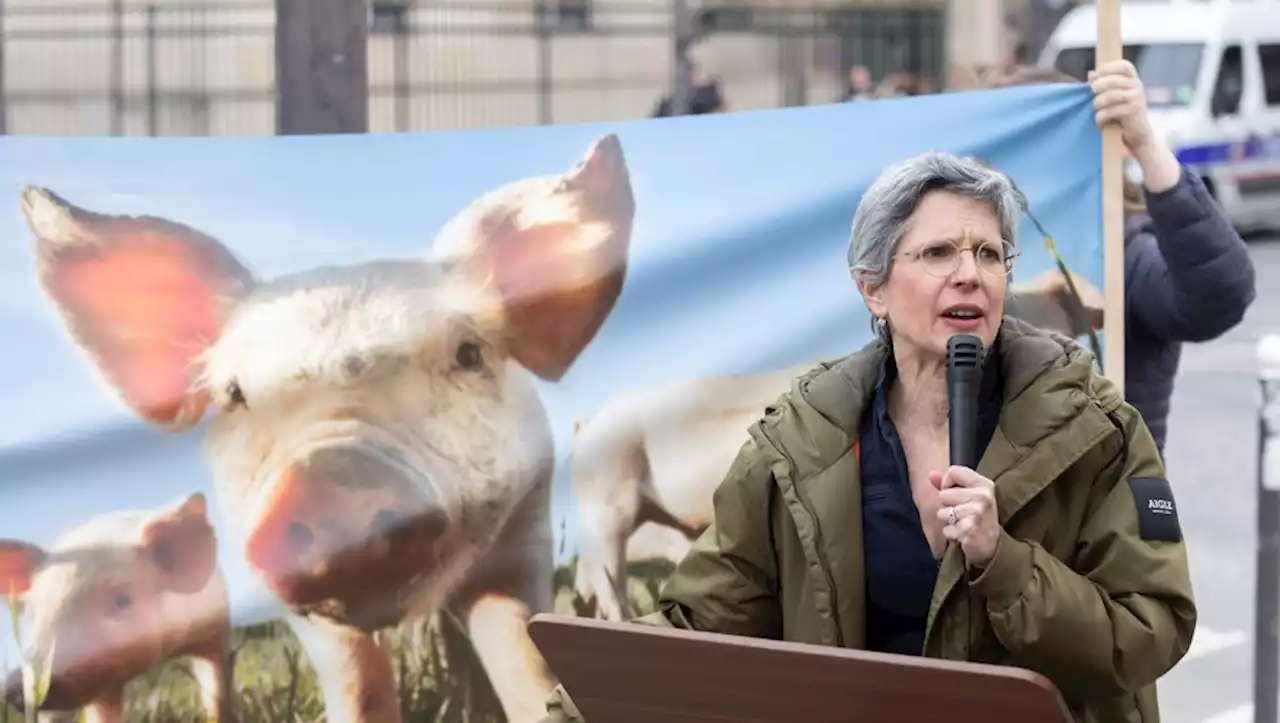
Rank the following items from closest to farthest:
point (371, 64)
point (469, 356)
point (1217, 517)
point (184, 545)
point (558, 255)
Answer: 1. point (184, 545)
2. point (469, 356)
3. point (558, 255)
4. point (1217, 517)
5. point (371, 64)

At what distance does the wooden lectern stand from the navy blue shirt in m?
0.38

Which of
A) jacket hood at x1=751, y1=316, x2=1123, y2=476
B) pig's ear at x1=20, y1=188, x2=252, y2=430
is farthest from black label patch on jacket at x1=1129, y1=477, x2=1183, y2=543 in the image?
pig's ear at x1=20, y1=188, x2=252, y2=430

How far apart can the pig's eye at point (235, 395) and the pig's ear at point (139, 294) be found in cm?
5

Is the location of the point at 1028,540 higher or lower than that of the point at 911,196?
lower

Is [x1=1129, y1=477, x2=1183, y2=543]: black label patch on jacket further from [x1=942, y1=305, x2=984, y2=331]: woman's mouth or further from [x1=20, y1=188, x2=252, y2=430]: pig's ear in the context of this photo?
[x1=20, y1=188, x2=252, y2=430]: pig's ear

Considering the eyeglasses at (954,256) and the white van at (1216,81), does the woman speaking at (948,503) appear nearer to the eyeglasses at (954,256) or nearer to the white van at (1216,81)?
the eyeglasses at (954,256)

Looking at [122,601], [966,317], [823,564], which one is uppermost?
[966,317]

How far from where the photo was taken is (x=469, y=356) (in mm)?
4418

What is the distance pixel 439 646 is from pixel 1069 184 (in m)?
1.77

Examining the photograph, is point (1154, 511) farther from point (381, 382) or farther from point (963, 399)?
point (381, 382)

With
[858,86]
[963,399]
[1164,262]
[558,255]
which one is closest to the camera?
[963,399]

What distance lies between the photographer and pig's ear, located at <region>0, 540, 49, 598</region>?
13.1 ft

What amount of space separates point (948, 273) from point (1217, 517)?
22.3 ft

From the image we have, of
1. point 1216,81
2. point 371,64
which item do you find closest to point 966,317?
point 371,64
